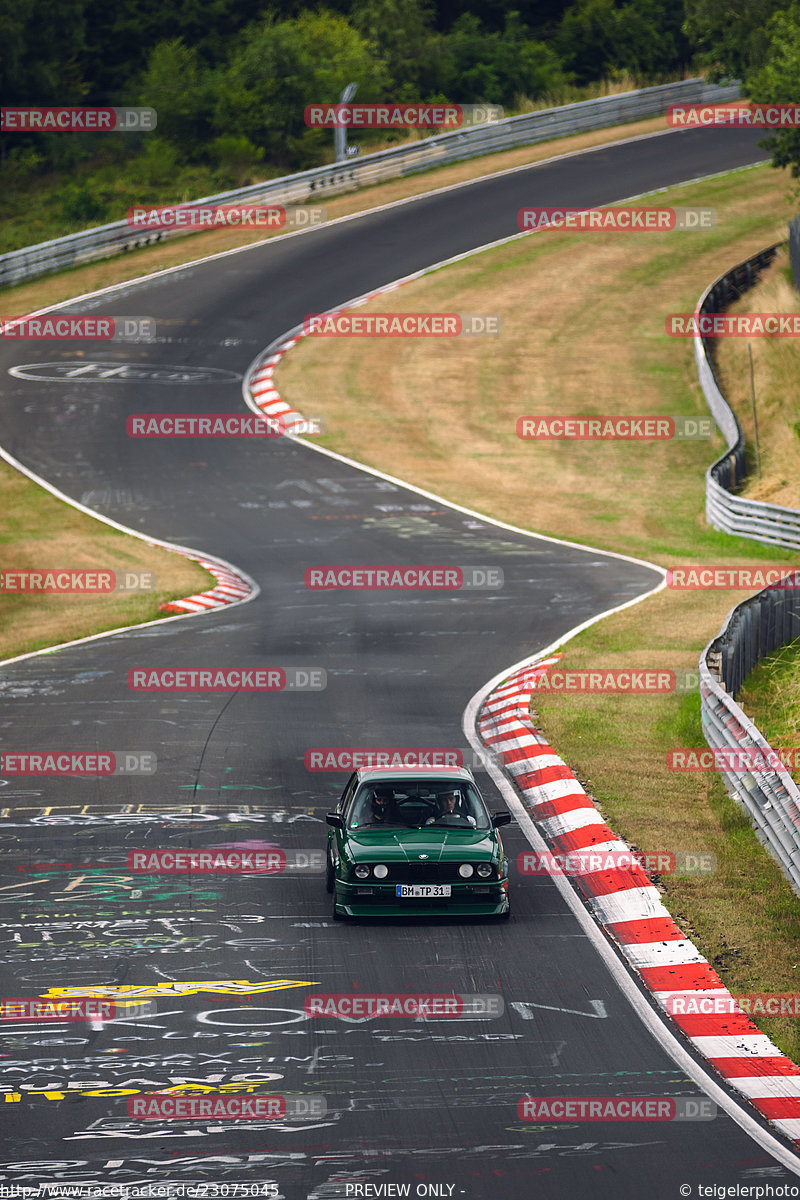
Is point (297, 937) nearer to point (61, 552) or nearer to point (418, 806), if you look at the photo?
point (418, 806)

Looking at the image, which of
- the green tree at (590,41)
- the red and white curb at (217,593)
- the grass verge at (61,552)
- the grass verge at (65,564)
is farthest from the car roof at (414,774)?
the green tree at (590,41)

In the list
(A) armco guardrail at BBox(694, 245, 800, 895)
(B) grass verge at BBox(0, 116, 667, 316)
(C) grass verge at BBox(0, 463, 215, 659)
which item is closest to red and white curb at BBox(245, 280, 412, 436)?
(B) grass verge at BBox(0, 116, 667, 316)

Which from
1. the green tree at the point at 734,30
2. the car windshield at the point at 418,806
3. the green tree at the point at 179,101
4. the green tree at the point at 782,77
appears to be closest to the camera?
the car windshield at the point at 418,806

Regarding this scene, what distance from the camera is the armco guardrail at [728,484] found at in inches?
1225

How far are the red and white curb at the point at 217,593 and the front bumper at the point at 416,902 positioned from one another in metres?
15.1

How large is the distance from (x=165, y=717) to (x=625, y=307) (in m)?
35.0

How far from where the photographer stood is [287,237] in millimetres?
56188

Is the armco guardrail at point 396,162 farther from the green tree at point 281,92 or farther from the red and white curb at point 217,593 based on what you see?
the red and white curb at point 217,593

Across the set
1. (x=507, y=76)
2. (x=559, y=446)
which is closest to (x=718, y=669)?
(x=559, y=446)

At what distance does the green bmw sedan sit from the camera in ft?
40.2

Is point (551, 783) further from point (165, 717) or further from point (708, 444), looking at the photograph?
point (708, 444)

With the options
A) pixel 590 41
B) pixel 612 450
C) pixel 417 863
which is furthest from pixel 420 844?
pixel 590 41

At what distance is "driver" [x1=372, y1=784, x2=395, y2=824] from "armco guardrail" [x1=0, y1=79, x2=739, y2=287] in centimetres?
4216

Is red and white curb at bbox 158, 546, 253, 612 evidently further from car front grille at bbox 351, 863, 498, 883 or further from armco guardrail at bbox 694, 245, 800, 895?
car front grille at bbox 351, 863, 498, 883
